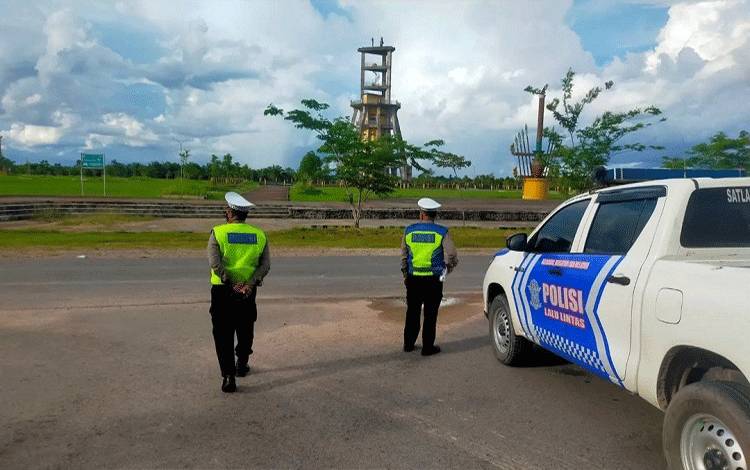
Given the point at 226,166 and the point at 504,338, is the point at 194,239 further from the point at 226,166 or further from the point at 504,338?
the point at 226,166

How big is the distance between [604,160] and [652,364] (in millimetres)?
17413

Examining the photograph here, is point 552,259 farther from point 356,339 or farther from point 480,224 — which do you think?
point 480,224

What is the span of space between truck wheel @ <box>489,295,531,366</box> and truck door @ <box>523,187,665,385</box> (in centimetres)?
65

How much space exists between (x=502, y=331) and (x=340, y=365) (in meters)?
1.70

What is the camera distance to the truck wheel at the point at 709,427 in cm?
297

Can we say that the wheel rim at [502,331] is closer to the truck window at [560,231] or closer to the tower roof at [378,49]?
the truck window at [560,231]

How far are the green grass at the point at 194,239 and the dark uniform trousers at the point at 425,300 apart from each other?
13.4 meters

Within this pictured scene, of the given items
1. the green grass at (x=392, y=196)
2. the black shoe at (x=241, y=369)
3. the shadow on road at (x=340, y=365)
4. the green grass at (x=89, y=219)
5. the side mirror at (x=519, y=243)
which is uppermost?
the side mirror at (x=519, y=243)

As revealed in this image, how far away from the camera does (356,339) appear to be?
740 cm

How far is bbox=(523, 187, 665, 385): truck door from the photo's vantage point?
3.97 meters

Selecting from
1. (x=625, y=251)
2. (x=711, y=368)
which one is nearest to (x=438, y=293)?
(x=625, y=251)

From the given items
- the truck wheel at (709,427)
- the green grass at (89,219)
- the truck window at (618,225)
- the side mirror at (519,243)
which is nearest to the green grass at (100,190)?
the green grass at (89,219)

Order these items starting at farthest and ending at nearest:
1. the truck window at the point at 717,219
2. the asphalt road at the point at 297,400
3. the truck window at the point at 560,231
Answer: the truck window at the point at 560,231
the asphalt road at the point at 297,400
the truck window at the point at 717,219

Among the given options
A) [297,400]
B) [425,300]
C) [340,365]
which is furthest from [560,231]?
[297,400]
